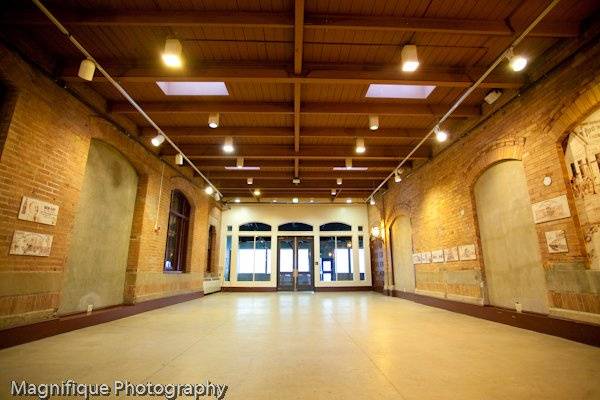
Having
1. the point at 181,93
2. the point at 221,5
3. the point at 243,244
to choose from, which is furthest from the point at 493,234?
the point at 243,244

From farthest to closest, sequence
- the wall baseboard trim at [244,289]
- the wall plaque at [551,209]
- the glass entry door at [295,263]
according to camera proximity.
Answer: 1. the glass entry door at [295,263]
2. the wall baseboard trim at [244,289]
3. the wall plaque at [551,209]

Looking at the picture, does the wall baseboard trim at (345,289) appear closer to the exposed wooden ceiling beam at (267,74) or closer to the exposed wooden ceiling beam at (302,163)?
the exposed wooden ceiling beam at (302,163)

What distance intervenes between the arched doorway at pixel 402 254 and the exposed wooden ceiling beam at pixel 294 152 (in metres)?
2.37

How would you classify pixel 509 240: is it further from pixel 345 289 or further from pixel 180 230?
pixel 180 230

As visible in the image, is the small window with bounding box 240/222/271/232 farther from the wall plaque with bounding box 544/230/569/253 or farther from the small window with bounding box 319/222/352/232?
the wall plaque with bounding box 544/230/569/253

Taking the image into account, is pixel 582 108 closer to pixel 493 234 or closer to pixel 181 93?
pixel 493 234

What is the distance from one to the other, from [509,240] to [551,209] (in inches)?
45.2

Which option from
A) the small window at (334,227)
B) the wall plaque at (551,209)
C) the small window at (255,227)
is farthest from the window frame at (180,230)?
the wall plaque at (551,209)

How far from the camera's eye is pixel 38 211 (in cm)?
375

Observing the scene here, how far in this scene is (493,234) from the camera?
524 cm

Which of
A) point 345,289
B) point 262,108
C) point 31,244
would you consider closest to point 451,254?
point 262,108

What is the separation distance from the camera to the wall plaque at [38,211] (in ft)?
11.7

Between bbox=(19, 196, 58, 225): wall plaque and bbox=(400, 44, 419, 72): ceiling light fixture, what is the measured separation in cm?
492

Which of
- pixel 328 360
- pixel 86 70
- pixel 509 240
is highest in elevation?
pixel 86 70
